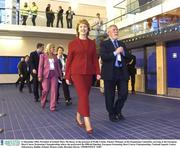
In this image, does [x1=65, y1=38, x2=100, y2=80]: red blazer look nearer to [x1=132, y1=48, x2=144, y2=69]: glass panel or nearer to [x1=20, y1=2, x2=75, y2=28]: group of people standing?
[x1=132, y1=48, x2=144, y2=69]: glass panel

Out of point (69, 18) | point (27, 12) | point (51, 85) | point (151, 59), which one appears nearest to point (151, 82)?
point (151, 59)

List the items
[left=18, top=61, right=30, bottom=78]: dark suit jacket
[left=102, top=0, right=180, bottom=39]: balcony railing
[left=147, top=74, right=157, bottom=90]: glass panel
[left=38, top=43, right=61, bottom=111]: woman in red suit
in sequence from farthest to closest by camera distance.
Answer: [left=18, top=61, right=30, bottom=78]: dark suit jacket < [left=147, top=74, right=157, bottom=90]: glass panel < [left=102, top=0, right=180, bottom=39]: balcony railing < [left=38, top=43, right=61, bottom=111]: woman in red suit

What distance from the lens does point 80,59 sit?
5.50m

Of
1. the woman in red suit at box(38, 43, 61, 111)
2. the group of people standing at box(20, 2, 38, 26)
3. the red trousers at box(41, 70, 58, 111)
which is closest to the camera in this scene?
the red trousers at box(41, 70, 58, 111)

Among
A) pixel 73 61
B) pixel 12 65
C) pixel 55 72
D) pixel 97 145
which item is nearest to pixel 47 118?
pixel 55 72

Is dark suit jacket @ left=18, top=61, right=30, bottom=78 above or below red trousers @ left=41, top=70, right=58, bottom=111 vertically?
above

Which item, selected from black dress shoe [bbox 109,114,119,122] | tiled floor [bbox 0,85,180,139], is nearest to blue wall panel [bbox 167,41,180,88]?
tiled floor [bbox 0,85,180,139]

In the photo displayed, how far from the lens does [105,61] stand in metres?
6.57

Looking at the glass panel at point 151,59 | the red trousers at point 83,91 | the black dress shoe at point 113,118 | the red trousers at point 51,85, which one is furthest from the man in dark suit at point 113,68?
the glass panel at point 151,59

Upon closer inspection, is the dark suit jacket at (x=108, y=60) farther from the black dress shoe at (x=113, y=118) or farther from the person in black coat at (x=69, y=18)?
the person in black coat at (x=69, y=18)

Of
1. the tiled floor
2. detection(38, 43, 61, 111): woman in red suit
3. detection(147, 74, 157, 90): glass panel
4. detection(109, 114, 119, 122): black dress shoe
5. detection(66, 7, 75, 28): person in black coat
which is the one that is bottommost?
the tiled floor

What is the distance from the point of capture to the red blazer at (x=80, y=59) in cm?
549

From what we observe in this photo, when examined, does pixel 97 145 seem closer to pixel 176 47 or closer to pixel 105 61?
pixel 105 61

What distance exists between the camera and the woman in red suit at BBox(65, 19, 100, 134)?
546cm
